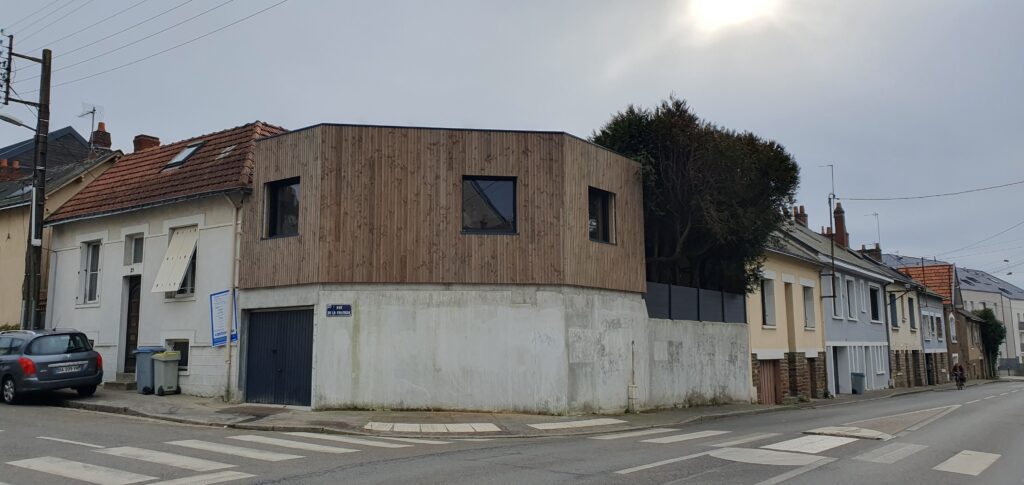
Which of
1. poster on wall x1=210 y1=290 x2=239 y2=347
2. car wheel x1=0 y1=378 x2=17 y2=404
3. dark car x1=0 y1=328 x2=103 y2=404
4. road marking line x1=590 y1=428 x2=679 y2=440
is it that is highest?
poster on wall x1=210 y1=290 x2=239 y2=347

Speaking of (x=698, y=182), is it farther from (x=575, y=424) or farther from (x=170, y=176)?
(x=170, y=176)

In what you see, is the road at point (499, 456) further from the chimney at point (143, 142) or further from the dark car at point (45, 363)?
the chimney at point (143, 142)

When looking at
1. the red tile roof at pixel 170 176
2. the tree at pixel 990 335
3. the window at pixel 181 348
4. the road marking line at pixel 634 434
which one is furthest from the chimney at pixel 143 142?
the tree at pixel 990 335

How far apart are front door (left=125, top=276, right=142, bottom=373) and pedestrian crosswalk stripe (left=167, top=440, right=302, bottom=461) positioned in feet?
35.6

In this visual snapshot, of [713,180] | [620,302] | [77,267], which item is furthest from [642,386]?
[77,267]

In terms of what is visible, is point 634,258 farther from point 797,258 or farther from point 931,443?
point 797,258

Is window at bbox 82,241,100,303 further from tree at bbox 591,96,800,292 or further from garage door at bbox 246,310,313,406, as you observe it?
tree at bbox 591,96,800,292

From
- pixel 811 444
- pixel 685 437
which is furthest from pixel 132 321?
pixel 811 444

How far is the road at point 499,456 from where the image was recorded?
8.67 metres

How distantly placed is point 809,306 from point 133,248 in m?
24.7

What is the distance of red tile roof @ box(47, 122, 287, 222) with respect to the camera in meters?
19.0

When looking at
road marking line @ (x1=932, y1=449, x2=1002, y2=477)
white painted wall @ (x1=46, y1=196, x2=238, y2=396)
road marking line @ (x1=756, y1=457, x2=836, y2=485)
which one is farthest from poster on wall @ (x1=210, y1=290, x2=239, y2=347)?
road marking line @ (x1=932, y1=449, x2=1002, y2=477)

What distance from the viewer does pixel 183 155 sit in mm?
21656

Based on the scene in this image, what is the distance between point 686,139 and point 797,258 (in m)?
11.4
